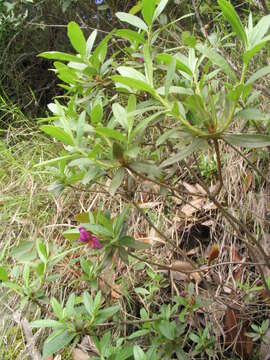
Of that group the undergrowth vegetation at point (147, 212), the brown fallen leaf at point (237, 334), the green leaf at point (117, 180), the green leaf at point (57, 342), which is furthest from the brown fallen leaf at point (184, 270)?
the green leaf at point (117, 180)

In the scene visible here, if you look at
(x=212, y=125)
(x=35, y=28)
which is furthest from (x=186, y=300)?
(x=35, y=28)

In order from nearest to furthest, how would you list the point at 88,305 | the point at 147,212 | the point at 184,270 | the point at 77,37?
the point at 77,37, the point at 88,305, the point at 184,270, the point at 147,212

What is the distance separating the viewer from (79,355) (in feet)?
4.58

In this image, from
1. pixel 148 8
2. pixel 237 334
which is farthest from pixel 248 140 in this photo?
pixel 237 334

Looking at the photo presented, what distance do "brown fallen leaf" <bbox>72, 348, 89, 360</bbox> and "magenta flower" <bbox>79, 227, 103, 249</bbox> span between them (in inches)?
22.2

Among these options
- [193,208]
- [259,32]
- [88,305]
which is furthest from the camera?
[193,208]

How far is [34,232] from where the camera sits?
1933 millimetres

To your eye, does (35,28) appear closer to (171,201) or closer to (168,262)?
(171,201)

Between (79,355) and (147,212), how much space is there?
0.58 meters

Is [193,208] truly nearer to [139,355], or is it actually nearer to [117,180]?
[139,355]

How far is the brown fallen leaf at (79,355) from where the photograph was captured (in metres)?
1.39

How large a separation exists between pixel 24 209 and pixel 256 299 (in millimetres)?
1134

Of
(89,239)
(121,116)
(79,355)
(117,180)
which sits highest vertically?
(121,116)

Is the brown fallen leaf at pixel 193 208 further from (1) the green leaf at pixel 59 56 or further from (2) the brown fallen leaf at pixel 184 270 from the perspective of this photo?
(1) the green leaf at pixel 59 56
